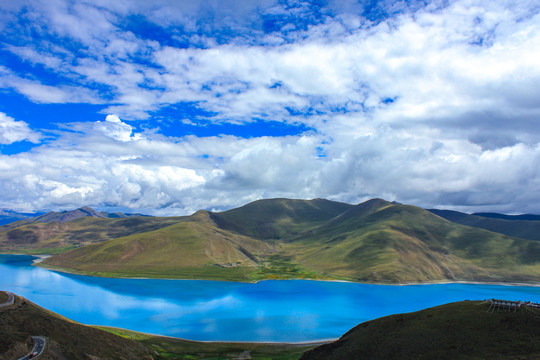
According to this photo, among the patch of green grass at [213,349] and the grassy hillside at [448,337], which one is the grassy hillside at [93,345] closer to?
the patch of green grass at [213,349]

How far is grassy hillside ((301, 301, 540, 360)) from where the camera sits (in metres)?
55.7

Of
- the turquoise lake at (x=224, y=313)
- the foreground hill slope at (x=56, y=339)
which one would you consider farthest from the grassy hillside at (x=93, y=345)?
the turquoise lake at (x=224, y=313)

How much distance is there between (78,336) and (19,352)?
2030cm

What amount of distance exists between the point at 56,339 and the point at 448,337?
83651 mm

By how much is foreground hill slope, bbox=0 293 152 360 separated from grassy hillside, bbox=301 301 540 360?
1879 inches

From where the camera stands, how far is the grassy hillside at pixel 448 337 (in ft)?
183

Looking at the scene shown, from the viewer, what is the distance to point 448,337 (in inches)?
2516

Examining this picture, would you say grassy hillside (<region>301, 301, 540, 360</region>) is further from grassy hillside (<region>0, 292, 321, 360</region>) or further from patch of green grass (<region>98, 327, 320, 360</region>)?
grassy hillside (<region>0, 292, 321, 360</region>)

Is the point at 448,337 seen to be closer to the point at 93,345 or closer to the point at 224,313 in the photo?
the point at 93,345

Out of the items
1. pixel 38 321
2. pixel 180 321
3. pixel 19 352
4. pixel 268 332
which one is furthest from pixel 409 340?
pixel 180 321

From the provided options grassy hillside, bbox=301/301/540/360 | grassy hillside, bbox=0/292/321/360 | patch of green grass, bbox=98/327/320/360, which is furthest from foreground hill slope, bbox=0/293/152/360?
grassy hillside, bbox=301/301/540/360

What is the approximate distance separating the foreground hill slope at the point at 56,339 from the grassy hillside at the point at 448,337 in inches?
1879

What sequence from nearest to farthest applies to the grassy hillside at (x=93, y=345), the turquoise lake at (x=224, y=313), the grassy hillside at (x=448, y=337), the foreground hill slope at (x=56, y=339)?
the grassy hillside at (x=448, y=337), the foreground hill slope at (x=56, y=339), the grassy hillside at (x=93, y=345), the turquoise lake at (x=224, y=313)

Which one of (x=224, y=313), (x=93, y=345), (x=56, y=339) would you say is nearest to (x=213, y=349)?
(x=93, y=345)
